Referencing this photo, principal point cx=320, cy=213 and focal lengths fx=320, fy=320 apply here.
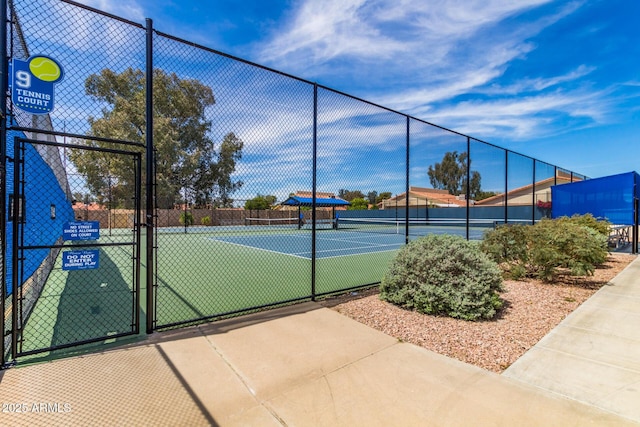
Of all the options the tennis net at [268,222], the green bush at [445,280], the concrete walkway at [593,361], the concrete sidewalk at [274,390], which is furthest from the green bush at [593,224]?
the tennis net at [268,222]

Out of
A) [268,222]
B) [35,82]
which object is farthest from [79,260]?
[268,222]

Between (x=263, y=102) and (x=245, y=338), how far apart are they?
11.0 ft

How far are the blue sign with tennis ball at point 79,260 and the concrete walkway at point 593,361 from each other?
4304 millimetres

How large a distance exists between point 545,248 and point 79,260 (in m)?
7.82

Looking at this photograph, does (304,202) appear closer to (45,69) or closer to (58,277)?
(58,277)

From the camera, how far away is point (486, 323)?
4281 millimetres

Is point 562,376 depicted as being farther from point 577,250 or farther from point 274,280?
point 274,280

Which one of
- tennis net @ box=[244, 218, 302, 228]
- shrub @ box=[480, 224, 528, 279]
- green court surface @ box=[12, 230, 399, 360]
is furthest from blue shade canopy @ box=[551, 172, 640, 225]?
tennis net @ box=[244, 218, 302, 228]

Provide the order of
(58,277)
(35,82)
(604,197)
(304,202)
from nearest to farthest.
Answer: (35,82)
(58,277)
(604,197)
(304,202)

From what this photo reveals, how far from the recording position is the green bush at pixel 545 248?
6340 millimetres

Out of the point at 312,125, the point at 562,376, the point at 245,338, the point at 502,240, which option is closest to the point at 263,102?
the point at 312,125

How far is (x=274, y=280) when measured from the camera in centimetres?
698

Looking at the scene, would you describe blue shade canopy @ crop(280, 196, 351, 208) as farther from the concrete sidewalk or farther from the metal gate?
the concrete sidewalk

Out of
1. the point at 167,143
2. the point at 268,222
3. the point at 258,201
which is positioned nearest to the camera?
the point at 258,201
